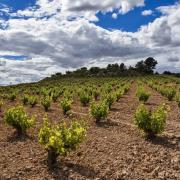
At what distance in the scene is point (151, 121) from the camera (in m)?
12.0

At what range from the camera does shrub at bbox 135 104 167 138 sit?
11859mm

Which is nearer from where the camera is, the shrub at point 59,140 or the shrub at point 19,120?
the shrub at point 59,140

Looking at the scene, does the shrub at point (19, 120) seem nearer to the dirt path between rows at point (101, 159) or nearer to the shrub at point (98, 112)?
the dirt path between rows at point (101, 159)

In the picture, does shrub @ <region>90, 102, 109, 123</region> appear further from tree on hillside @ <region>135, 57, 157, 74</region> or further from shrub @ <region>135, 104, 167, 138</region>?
tree on hillside @ <region>135, 57, 157, 74</region>

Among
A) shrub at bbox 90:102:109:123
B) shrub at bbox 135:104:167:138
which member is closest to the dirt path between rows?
shrub at bbox 135:104:167:138

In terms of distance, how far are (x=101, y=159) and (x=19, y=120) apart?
368 centimetres

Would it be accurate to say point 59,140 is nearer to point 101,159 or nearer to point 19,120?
point 101,159

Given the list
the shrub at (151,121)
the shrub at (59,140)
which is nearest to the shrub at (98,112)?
the shrub at (151,121)

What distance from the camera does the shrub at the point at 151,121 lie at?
1186 centimetres

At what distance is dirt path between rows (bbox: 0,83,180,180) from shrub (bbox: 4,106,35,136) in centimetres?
42

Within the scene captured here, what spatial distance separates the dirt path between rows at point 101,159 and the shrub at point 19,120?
42 cm

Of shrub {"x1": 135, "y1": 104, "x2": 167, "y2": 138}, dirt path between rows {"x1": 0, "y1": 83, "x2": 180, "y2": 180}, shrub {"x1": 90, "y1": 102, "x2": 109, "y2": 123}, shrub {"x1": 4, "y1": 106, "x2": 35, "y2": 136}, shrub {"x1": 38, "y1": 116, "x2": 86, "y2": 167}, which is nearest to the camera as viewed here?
shrub {"x1": 38, "y1": 116, "x2": 86, "y2": 167}

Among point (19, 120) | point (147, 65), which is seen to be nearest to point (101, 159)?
point (19, 120)

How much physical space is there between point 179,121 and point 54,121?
18.6 feet
